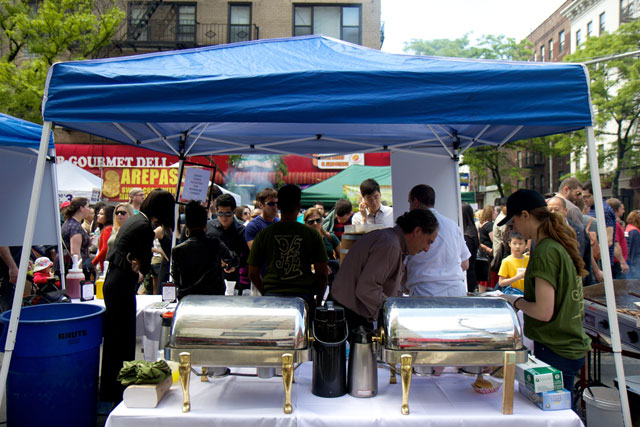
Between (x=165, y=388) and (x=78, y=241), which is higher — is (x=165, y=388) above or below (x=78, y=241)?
below

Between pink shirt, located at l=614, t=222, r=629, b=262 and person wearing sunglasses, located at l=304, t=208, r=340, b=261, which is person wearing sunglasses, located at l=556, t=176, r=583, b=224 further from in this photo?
person wearing sunglasses, located at l=304, t=208, r=340, b=261

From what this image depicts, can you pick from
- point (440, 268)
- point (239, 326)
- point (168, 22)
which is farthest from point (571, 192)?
point (168, 22)

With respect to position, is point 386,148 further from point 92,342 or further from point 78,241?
point 78,241

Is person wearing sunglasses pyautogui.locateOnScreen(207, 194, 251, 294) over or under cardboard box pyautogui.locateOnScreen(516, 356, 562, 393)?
over

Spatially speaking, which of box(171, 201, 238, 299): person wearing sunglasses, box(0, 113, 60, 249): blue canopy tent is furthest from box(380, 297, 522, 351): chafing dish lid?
box(0, 113, 60, 249): blue canopy tent

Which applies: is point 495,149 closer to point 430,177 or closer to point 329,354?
point 430,177

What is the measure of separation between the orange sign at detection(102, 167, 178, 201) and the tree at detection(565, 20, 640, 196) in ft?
65.2

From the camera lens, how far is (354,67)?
2.69 meters

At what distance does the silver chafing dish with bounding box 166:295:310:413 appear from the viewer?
225 cm

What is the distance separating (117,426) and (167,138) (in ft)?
9.90

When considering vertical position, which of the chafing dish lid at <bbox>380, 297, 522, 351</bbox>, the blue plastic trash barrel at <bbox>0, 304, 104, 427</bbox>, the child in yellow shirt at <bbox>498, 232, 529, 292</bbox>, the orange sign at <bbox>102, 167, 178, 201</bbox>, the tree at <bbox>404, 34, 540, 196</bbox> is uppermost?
the tree at <bbox>404, 34, 540, 196</bbox>

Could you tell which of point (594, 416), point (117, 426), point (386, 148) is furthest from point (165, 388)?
point (386, 148)

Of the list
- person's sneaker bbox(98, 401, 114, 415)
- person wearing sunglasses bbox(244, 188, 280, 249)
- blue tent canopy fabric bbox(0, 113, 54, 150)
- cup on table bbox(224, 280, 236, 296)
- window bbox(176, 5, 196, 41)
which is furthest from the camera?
window bbox(176, 5, 196, 41)

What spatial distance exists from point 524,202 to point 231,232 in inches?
136
